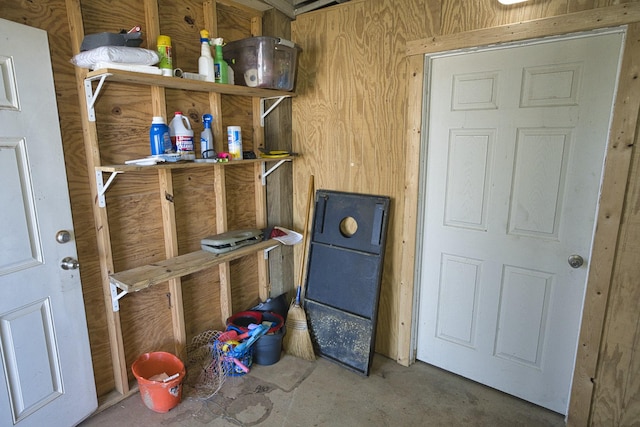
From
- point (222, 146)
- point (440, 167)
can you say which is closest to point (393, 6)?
point (440, 167)

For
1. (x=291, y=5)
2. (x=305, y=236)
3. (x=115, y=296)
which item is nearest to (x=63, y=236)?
(x=115, y=296)

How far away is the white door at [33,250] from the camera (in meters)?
1.43

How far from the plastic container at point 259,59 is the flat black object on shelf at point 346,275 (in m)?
0.81

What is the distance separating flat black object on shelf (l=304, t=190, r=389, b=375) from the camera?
86.4 inches

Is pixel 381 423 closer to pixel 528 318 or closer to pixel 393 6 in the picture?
pixel 528 318

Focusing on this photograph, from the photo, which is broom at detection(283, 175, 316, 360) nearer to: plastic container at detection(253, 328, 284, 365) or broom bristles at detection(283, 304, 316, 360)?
broom bristles at detection(283, 304, 316, 360)

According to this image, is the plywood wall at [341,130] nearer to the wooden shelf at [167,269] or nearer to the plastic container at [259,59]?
the wooden shelf at [167,269]

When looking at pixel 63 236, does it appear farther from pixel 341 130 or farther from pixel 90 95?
pixel 341 130

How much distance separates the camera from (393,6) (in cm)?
201

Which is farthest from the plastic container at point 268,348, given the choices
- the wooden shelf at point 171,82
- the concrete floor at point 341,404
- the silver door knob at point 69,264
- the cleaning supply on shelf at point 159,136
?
the wooden shelf at point 171,82

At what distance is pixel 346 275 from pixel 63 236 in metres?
1.53

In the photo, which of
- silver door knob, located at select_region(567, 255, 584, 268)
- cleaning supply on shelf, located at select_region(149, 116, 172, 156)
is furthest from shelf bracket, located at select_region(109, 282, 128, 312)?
silver door knob, located at select_region(567, 255, 584, 268)

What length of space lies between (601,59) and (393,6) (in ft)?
3.47

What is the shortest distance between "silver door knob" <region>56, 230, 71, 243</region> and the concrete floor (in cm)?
96
